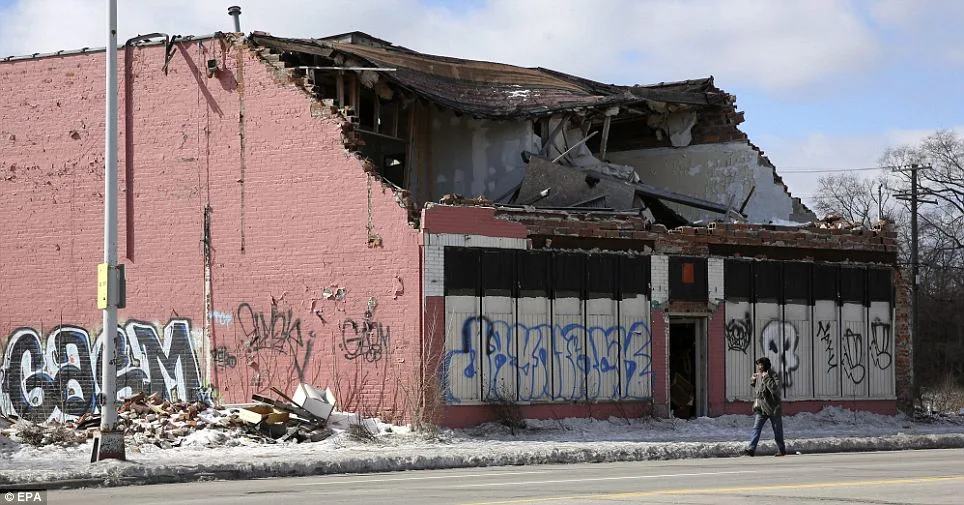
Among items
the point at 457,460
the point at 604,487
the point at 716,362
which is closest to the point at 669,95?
the point at 716,362

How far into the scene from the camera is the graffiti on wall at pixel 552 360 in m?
23.6

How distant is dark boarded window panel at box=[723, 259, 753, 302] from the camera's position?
26.8m

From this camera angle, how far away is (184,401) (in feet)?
82.5

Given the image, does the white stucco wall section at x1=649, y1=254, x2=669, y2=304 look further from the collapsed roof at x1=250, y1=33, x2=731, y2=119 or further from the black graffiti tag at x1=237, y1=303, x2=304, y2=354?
the black graffiti tag at x1=237, y1=303, x2=304, y2=354

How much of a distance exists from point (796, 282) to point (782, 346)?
1.35 meters

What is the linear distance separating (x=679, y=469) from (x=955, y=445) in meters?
9.27

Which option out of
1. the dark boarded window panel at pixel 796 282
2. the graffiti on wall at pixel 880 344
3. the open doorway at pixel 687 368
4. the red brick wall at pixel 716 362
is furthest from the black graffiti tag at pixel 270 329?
the graffiti on wall at pixel 880 344

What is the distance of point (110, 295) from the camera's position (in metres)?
17.7

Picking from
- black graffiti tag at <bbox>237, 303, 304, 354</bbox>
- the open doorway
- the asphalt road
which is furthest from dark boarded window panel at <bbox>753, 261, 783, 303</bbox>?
black graffiti tag at <bbox>237, 303, 304, 354</bbox>

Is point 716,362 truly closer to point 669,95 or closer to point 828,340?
point 828,340

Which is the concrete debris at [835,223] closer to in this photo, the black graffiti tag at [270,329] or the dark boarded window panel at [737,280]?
the dark boarded window panel at [737,280]

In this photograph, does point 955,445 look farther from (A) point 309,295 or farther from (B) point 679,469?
(A) point 309,295

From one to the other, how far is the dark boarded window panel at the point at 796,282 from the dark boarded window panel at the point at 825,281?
0.22 metres

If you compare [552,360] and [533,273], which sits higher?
[533,273]
